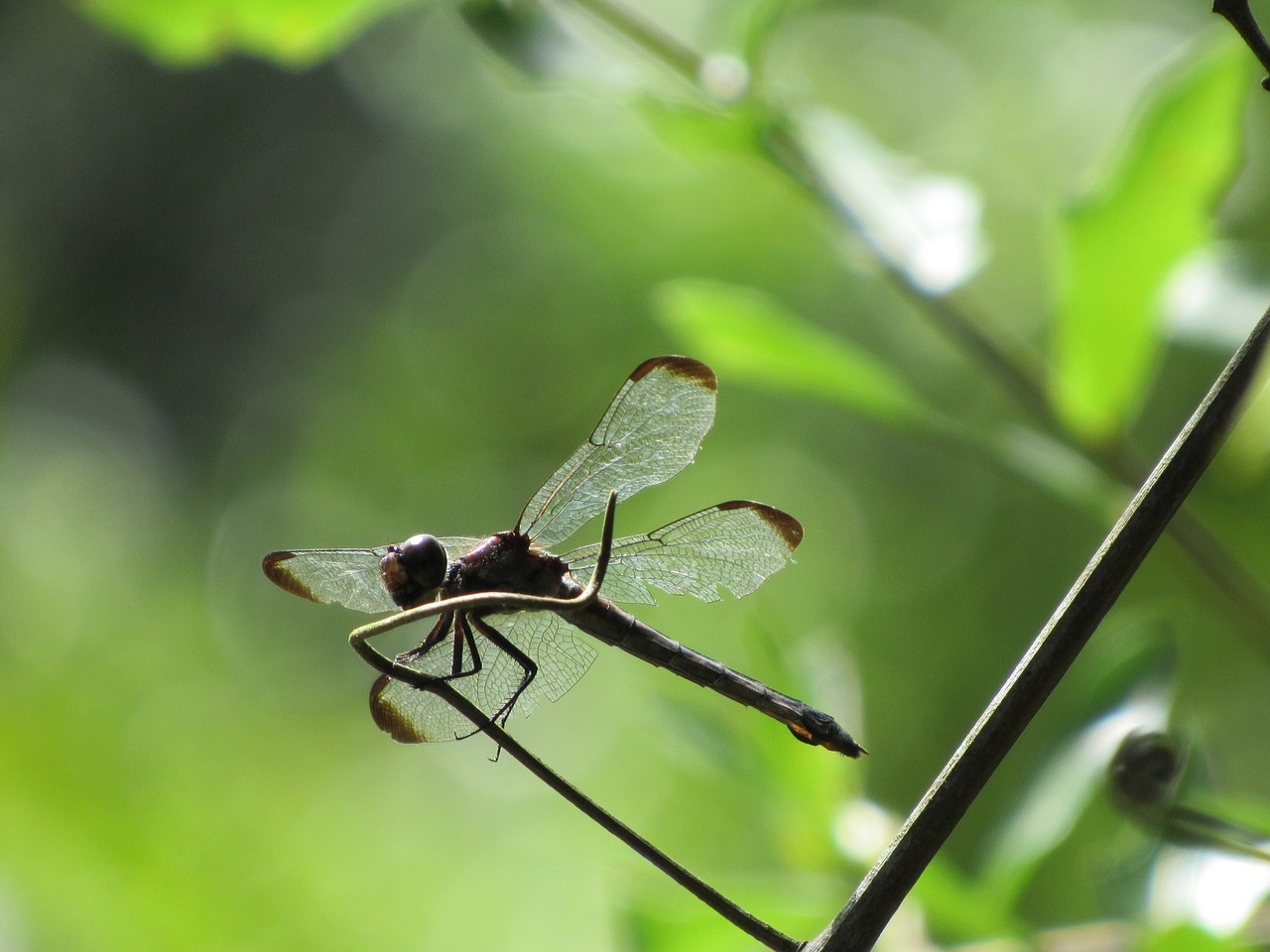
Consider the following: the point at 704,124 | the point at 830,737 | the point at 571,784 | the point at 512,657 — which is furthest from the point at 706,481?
the point at 571,784

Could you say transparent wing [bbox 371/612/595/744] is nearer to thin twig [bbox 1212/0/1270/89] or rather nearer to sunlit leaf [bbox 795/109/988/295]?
sunlit leaf [bbox 795/109/988/295]

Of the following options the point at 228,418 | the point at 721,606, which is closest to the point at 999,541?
the point at 721,606

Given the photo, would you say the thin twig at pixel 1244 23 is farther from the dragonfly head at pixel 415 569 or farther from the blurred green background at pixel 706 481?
the dragonfly head at pixel 415 569

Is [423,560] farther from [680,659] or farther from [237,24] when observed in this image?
[237,24]

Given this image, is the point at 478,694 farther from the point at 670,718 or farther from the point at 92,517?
the point at 92,517

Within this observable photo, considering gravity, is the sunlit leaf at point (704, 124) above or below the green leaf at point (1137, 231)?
below

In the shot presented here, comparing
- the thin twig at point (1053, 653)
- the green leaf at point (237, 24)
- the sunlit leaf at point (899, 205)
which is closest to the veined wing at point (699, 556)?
the sunlit leaf at point (899, 205)
